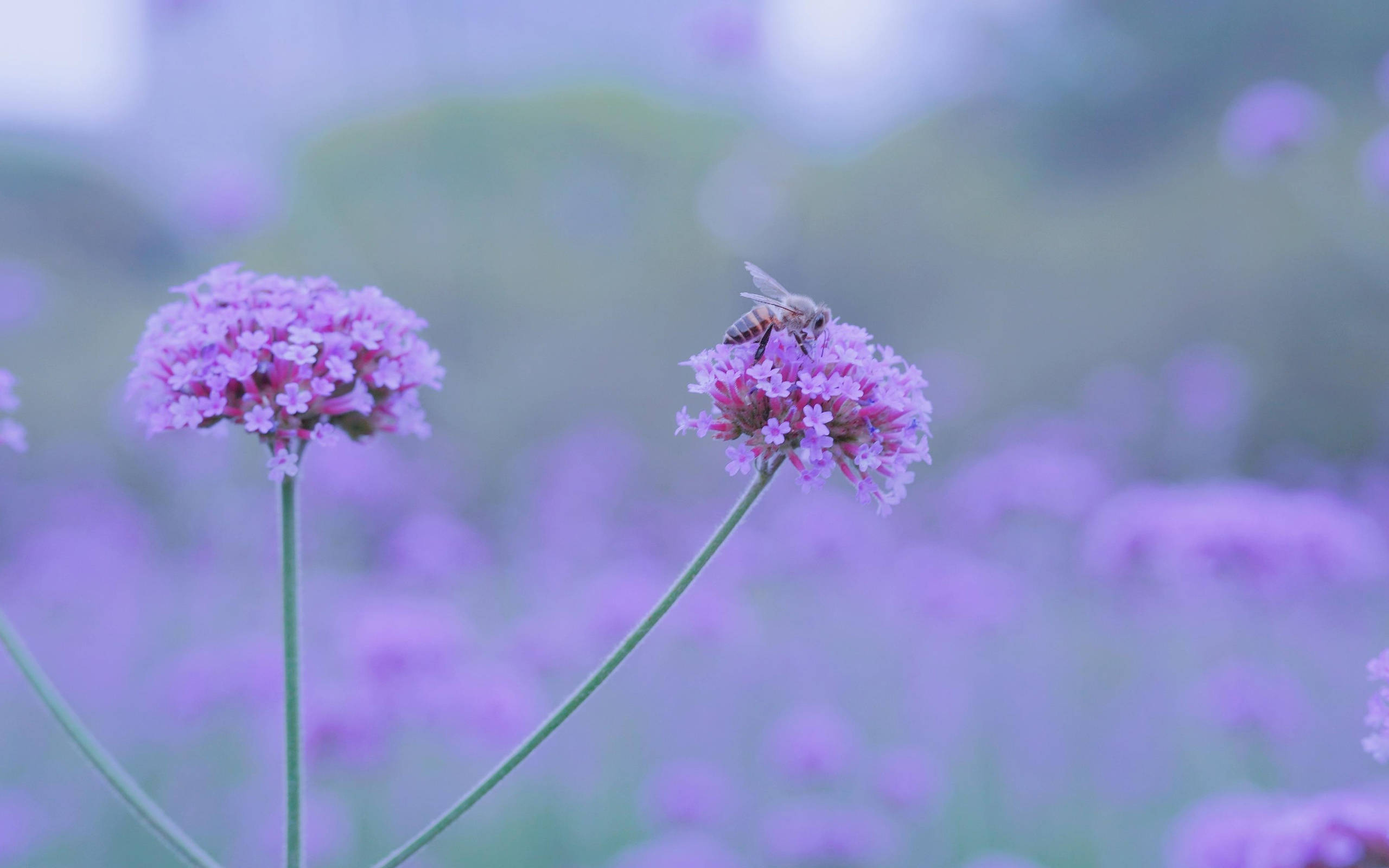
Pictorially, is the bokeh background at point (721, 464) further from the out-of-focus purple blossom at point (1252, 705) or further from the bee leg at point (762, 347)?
the bee leg at point (762, 347)

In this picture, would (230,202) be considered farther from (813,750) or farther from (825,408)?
(825,408)

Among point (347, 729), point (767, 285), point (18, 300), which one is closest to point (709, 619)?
point (347, 729)

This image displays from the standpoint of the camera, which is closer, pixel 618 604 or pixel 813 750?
pixel 813 750

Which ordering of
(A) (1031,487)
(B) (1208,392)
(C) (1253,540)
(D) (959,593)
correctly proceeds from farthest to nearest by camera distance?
1. (B) (1208,392)
2. (A) (1031,487)
3. (D) (959,593)
4. (C) (1253,540)

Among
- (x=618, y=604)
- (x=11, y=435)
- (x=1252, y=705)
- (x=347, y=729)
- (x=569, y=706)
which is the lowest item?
(x=569, y=706)

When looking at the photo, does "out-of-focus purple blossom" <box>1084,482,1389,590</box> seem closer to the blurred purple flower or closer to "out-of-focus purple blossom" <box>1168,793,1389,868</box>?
"out-of-focus purple blossom" <box>1168,793,1389,868</box>

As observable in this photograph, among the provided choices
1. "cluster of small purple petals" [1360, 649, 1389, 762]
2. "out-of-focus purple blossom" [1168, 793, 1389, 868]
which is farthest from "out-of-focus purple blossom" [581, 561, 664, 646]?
"cluster of small purple petals" [1360, 649, 1389, 762]

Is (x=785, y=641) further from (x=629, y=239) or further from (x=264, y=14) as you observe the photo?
(x=264, y=14)
